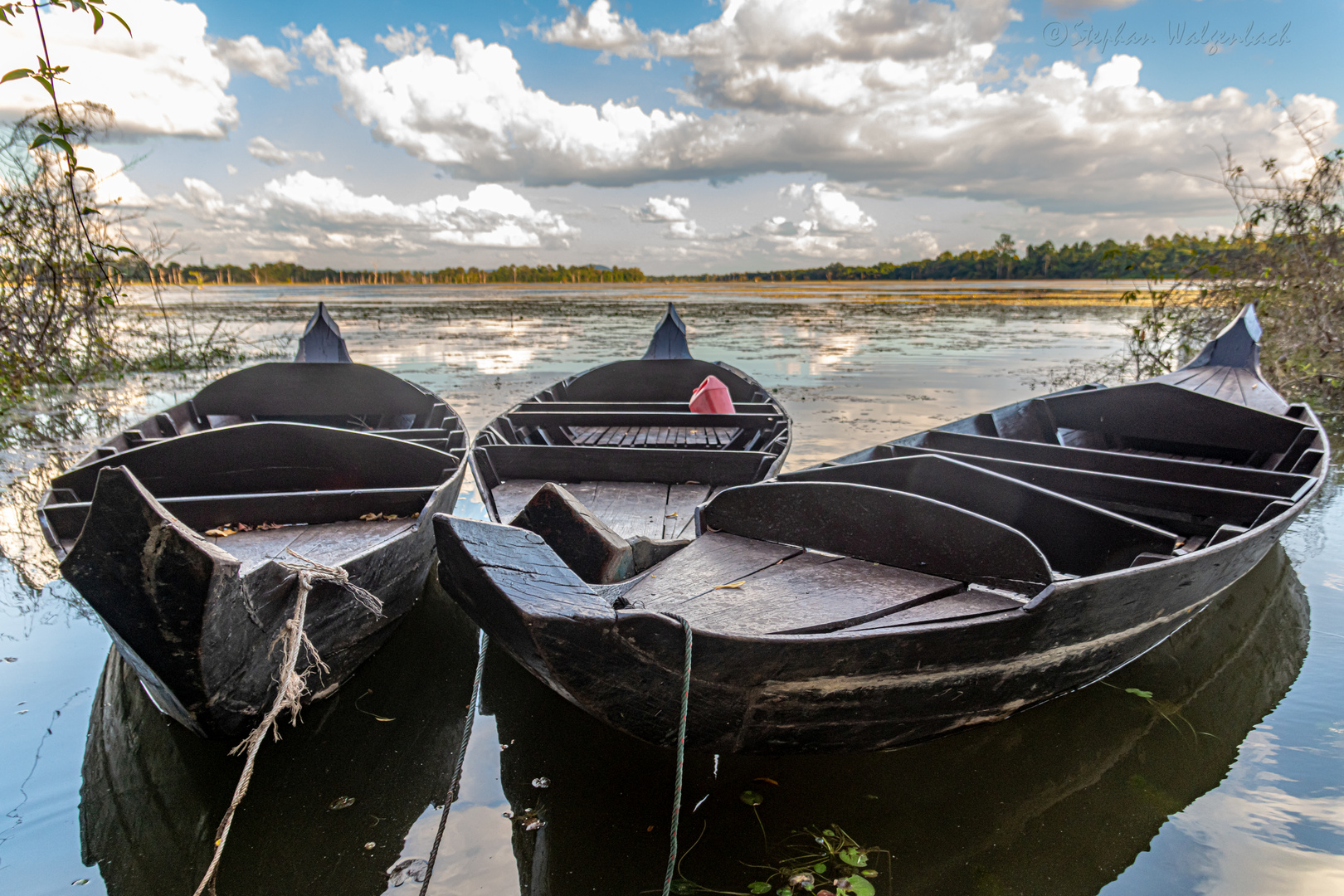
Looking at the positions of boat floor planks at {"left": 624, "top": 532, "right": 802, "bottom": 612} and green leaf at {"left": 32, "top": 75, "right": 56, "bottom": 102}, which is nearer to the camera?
green leaf at {"left": 32, "top": 75, "right": 56, "bottom": 102}

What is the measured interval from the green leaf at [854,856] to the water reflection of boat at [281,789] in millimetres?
1787

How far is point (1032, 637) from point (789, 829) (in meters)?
1.28

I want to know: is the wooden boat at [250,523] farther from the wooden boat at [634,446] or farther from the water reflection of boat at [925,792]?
the water reflection of boat at [925,792]

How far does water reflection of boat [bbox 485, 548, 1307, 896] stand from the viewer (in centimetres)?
265

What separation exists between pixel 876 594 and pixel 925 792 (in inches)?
36.3

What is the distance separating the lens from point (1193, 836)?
287 centimetres

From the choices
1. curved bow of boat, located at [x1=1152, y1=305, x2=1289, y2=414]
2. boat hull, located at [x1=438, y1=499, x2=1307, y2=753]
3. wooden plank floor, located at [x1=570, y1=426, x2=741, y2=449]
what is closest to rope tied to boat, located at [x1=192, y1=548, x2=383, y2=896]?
boat hull, located at [x1=438, y1=499, x2=1307, y2=753]

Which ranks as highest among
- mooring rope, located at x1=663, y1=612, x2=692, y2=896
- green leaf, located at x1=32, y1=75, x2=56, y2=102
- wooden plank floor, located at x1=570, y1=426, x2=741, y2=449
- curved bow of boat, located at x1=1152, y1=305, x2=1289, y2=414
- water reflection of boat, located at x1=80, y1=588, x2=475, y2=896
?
green leaf, located at x1=32, y1=75, x2=56, y2=102

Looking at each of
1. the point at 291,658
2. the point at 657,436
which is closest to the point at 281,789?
the point at 291,658

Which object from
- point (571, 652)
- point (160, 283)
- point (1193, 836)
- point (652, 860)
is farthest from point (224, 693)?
point (160, 283)

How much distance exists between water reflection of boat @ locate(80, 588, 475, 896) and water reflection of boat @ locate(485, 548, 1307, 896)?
0.44 meters

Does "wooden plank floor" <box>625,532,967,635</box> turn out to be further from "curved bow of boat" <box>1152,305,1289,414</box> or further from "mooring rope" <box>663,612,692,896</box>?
"curved bow of boat" <box>1152,305,1289,414</box>

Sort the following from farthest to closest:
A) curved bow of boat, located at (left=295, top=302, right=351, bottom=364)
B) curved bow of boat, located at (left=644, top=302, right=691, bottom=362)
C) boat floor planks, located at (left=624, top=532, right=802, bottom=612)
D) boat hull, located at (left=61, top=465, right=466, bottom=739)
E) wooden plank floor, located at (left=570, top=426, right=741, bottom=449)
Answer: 1. curved bow of boat, located at (left=644, top=302, right=691, bottom=362)
2. curved bow of boat, located at (left=295, top=302, right=351, bottom=364)
3. wooden plank floor, located at (left=570, top=426, right=741, bottom=449)
4. boat floor planks, located at (left=624, top=532, right=802, bottom=612)
5. boat hull, located at (left=61, top=465, right=466, bottom=739)

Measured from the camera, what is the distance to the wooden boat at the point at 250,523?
7.59 feet
